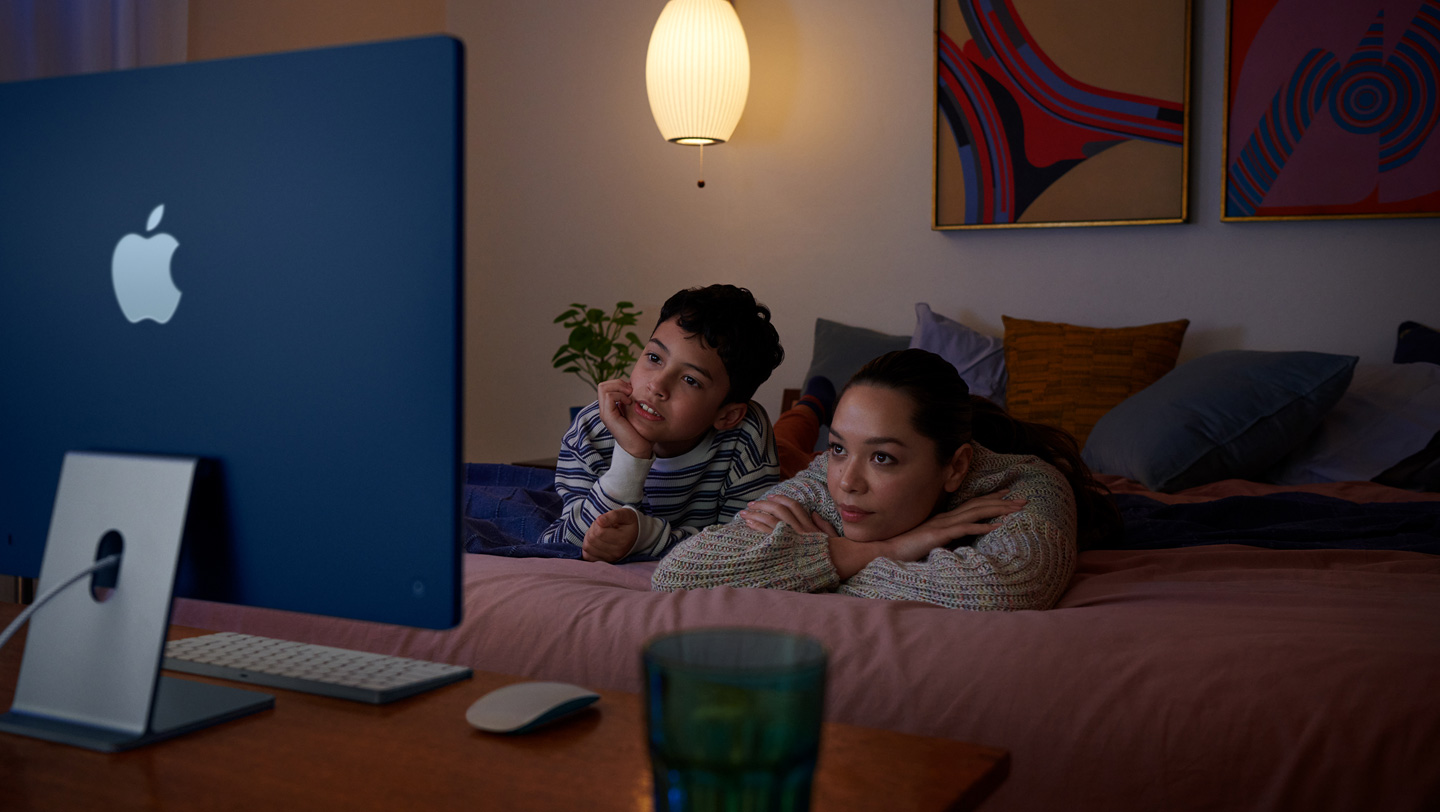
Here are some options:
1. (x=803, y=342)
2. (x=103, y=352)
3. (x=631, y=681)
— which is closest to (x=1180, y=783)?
(x=631, y=681)

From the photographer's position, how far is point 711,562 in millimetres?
1357

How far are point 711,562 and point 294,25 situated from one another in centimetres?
298

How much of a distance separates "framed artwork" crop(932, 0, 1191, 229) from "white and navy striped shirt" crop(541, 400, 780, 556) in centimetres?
165

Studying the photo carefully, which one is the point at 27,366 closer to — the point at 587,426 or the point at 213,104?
the point at 213,104

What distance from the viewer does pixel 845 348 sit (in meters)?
3.11

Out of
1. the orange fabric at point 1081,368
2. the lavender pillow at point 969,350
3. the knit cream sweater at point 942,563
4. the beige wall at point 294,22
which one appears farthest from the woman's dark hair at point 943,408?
the beige wall at point 294,22

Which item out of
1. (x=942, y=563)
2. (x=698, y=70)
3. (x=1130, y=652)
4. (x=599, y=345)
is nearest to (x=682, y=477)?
(x=942, y=563)

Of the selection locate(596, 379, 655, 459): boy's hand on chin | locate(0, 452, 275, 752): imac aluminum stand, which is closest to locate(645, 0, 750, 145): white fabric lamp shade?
locate(596, 379, 655, 459): boy's hand on chin

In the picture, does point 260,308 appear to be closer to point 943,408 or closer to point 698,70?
point 943,408

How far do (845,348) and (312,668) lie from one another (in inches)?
95.6

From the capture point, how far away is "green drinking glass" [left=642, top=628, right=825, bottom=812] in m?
0.44

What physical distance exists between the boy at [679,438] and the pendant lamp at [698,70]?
1623mm

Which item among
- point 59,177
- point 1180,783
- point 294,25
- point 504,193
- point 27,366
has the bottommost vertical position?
point 1180,783

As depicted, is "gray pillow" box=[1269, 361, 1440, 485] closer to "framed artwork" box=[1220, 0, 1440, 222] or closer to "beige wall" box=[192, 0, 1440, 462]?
"beige wall" box=[192, 0, 1440, 462]
